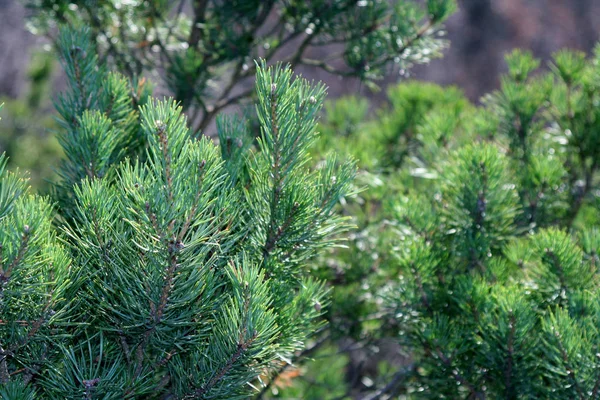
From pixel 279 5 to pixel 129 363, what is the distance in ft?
2.93

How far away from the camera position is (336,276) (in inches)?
52.7

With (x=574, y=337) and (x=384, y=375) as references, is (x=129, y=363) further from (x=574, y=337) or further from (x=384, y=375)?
(x=384, y=375)

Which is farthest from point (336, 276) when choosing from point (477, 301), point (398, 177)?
point (477, 301)

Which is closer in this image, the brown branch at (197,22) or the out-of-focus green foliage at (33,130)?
the brown branch at (197,22)

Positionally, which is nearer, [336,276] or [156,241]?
[156,241]

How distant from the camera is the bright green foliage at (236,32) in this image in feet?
4.09

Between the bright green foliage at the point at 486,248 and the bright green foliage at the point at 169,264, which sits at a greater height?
the bright green foliage at the point at 169,264

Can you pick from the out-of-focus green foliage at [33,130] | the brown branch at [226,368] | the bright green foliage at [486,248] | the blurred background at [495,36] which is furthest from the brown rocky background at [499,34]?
the brown branch at [226,368]

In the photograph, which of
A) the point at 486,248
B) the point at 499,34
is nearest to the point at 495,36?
the point at 499,34

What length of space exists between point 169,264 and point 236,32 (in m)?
0.77

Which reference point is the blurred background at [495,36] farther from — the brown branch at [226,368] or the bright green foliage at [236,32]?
the brown branch at [226,368]

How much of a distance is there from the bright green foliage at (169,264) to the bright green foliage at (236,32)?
1.63 feet

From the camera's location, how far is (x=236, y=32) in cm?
130

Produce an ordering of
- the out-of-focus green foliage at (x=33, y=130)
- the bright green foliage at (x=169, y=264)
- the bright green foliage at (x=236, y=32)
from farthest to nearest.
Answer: the out-of-focus green foliage at (x=33, y=130), the bright green foliage at (x=236, y=32), the bright green foliage at (x=169, y=264)
